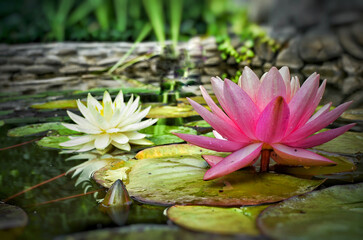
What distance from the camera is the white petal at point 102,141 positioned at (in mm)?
954

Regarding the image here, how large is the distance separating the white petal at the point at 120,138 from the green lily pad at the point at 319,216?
557 millimetres

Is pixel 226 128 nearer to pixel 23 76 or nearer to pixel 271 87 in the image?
pixel 271 87

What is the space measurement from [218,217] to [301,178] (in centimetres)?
26

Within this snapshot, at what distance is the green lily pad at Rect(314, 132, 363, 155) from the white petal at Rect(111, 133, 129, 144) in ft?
1.87

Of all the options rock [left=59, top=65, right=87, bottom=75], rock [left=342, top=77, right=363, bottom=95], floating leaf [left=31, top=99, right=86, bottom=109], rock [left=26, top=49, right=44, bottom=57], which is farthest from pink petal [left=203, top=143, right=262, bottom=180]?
rock [left=26, top=49, right=44, bottom=57]

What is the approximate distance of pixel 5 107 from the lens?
6.37 feet

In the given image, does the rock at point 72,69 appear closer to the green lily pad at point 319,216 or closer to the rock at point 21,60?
the rock at point 21,60

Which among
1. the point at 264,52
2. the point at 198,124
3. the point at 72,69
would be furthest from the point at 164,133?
the point at 72,69

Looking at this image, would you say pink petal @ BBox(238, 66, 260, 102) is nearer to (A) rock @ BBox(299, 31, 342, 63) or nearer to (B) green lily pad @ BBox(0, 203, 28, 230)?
(B) green lily pad @ BBox(0, 203, 28, 230)

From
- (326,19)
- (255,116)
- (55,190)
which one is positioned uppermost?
(326,19)

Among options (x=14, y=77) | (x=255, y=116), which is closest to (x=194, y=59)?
(x=14, y=77)

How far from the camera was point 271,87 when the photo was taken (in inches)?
25.8

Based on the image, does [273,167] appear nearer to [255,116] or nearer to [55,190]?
[255,116]

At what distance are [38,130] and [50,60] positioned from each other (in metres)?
3.26
